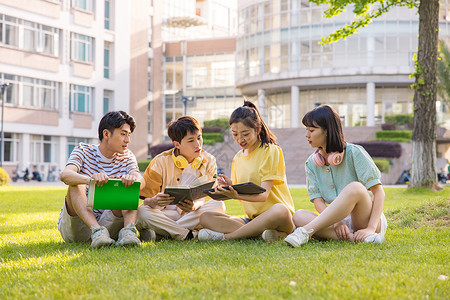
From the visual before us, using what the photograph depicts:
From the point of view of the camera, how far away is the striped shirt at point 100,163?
551 cm

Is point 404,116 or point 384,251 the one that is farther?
point 404,116

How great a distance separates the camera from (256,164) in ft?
18.5

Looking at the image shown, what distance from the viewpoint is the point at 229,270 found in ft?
13.0

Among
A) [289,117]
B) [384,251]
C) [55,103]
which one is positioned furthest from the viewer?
[289,117]

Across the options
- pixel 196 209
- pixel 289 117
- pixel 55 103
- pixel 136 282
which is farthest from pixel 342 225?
pixel 289 117

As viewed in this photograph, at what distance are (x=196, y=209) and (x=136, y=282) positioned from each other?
219cm

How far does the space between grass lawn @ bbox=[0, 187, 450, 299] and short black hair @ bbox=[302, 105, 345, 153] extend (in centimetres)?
86

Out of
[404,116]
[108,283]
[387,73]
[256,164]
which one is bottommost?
[108,283]

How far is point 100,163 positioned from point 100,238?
2.86 ft

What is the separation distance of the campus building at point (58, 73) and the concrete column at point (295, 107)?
37.1 ft

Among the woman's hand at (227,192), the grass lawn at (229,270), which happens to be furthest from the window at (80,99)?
the woman's hand at (227,192)

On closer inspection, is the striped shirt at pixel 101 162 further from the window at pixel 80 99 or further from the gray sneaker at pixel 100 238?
the window at pixel 80 99

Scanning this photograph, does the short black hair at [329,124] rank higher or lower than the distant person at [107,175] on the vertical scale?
higher

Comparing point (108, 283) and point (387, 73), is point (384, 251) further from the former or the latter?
point (387, 73)
